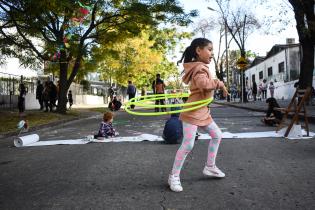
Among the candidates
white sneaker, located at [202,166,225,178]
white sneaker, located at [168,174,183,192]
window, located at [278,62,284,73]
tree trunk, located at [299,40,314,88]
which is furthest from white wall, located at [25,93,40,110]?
window, located at [278,62,284,73]

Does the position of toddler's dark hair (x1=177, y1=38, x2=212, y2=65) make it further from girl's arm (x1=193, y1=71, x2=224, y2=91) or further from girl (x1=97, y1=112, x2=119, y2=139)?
girl (x1=97, y1=112, x2=119, y2=139)

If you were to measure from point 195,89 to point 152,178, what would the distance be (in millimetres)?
1351

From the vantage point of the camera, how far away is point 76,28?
2066 cm

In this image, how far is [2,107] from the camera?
2262cm

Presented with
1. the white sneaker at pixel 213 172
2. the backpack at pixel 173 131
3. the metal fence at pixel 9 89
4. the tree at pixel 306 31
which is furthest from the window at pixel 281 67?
the white sneaker at pixel 213 172

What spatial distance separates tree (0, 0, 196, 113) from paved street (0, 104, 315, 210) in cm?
1042

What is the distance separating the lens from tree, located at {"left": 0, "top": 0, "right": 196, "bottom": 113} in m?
17.2

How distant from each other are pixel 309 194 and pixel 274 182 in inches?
24.6

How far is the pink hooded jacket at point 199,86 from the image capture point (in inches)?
173

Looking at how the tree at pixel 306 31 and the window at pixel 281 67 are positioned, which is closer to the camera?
the tree at pixel 306 31

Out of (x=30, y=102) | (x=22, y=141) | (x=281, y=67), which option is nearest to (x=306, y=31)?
(x=22, y=141)

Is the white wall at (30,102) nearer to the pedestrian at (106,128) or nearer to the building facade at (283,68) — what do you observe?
the pedestrian at (106,128)

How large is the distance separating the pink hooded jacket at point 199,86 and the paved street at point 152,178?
2.65ft

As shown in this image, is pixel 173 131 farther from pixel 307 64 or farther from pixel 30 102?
pixel 30 102
